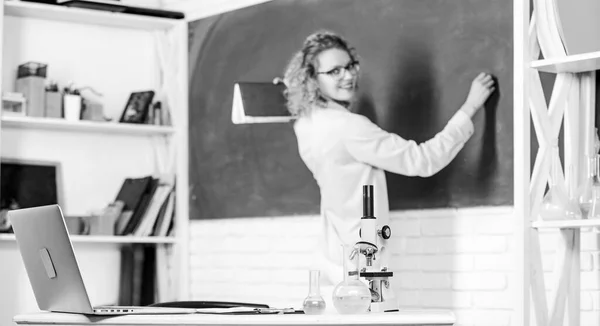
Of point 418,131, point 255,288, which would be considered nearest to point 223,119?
point 255,288

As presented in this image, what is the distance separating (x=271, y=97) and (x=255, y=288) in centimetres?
106

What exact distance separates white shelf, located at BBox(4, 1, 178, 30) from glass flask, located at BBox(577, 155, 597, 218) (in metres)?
3.06

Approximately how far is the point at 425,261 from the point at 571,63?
140 centimetres

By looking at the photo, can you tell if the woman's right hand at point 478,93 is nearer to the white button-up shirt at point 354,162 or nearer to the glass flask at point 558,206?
the white button-up shirt at point 354,162

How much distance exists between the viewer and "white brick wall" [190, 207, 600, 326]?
15.3 ft

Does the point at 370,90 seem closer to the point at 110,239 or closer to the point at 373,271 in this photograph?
the point at 110,239

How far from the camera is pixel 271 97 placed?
567 cm

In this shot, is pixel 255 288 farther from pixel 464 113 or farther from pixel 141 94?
pixel 464 113

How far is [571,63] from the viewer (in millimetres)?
3977

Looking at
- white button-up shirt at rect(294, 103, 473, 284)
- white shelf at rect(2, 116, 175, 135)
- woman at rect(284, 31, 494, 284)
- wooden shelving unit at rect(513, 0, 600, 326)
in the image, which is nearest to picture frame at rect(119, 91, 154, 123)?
white shelf at rect(2, 116, 175, 135)

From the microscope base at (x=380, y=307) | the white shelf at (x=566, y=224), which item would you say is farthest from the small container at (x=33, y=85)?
the microscope base at (x=380, y=307)

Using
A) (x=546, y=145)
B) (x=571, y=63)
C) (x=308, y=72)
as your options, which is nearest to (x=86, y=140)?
(x=308, y=72)

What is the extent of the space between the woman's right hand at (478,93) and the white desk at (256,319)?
2009 millimetres

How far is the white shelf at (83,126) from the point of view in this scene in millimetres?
5695
